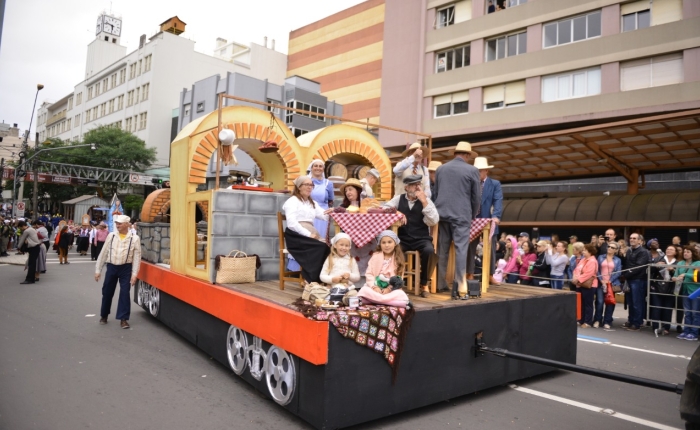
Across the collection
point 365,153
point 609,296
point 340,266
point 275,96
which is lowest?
point 609,296

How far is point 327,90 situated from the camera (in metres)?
41.0

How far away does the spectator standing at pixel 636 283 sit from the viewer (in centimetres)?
997

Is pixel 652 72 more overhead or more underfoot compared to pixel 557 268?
more overhead

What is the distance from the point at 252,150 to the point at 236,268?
302cm

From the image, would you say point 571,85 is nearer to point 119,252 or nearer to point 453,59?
point 453,59

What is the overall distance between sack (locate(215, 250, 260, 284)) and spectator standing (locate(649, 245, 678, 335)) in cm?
790

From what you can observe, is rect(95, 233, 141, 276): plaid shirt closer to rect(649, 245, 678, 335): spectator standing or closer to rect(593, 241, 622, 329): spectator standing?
rect(593, 241, 622, 329): spectator standing

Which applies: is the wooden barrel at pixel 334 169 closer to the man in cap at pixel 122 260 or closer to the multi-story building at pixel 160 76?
the man in cap at pixel 122 260

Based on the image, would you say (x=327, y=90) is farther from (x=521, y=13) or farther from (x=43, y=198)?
(x=43, y=198)

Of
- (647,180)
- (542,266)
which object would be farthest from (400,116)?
(542,266)

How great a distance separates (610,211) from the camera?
16875 mm

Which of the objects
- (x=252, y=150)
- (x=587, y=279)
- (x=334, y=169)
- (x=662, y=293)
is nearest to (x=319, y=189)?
(x=334, y=169)

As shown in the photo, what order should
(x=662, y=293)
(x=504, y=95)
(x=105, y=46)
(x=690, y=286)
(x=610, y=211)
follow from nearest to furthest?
1. (x=690, y=286)
2. (x=662, y=293)
3. (x=610, y=211)
4. (x=504, y=95)
5. (x=105, y=46)

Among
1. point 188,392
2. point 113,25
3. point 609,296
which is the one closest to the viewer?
point 188,392
